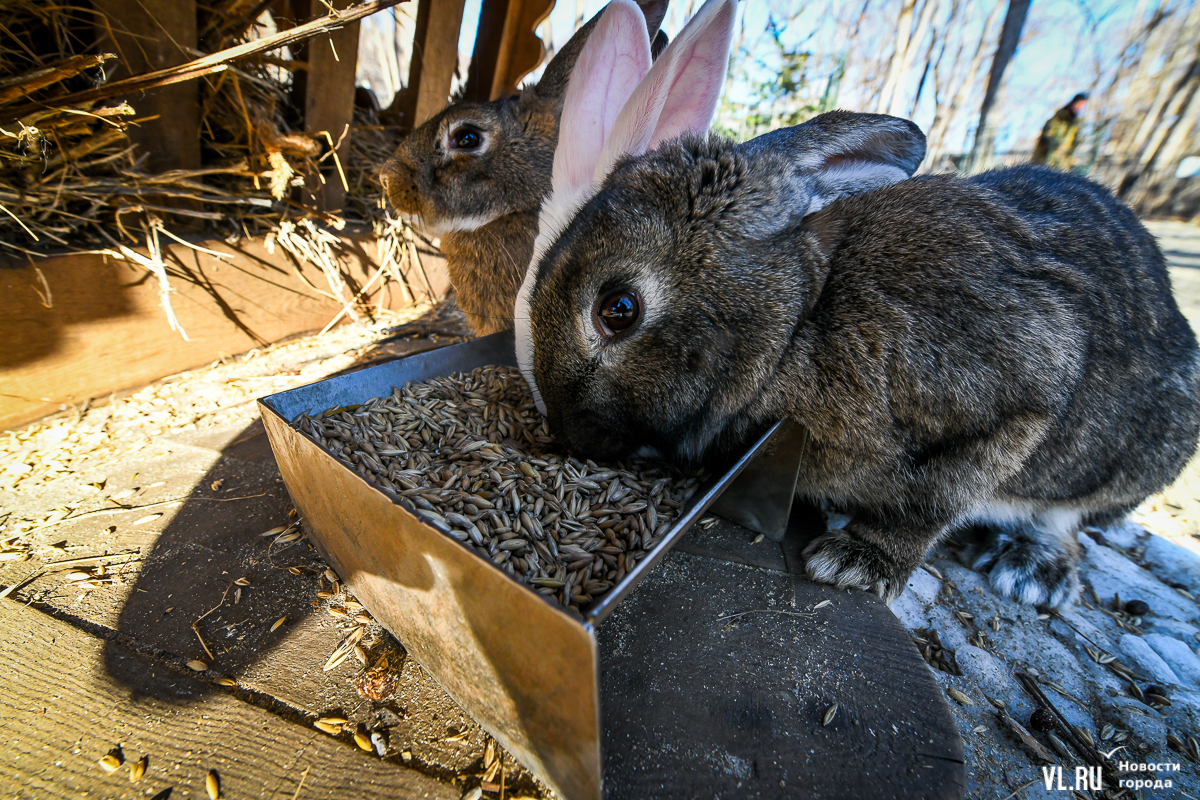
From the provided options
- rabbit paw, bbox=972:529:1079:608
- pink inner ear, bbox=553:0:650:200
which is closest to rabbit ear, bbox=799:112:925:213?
pink inner ear, bbox=553:0:650:200

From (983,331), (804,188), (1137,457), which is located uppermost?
(804,188)

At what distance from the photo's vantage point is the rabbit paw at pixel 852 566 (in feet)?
5.38

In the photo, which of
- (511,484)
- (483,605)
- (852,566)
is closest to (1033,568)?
(852,566)

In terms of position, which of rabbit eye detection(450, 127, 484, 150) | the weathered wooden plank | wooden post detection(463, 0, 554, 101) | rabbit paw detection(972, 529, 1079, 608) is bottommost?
rabbit paw detection(972, 529, 1079, 608)

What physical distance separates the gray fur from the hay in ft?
3.92

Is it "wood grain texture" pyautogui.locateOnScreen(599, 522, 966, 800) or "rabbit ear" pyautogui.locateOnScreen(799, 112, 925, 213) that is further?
"rabbit ear" pyautogui.locateOnScreen(799, 112, 925, 213)

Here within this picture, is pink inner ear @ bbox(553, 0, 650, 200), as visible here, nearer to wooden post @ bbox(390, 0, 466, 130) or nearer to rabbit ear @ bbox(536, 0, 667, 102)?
rabbit ear @ bbox(536, 0, 667, 102)

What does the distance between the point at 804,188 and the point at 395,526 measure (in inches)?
66.5

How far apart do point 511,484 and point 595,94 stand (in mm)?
1402

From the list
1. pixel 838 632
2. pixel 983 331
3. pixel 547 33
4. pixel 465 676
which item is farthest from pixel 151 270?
pixel 547 33

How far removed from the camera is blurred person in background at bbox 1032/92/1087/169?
7207 mm

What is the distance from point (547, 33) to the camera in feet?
19.5

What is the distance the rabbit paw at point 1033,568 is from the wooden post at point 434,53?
429 centimetres

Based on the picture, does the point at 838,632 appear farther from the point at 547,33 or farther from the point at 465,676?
the point at 547,33
